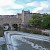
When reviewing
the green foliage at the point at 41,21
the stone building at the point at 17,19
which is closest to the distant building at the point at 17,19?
the stone building at the point at 17,19

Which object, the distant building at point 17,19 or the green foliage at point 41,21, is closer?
the green foliage at point 41,21

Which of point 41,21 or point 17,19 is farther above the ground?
point 17,19

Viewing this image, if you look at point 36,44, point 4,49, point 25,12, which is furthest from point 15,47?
point 25,12

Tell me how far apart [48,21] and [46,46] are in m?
17.2

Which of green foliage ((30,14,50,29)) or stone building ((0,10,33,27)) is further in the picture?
stone building ((0,10,33,27))

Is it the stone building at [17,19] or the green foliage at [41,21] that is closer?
the green foliage at [41,21]

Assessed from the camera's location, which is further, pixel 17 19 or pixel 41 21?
pixel 17 19

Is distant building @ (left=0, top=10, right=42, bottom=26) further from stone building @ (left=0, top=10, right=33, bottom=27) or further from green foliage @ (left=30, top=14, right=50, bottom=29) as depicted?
green foliage @ (left=30, top=14, right=50, bottom=29)

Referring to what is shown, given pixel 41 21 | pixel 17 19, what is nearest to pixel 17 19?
pixel 17 19

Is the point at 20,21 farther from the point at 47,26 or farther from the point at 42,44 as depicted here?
the point at 42,44

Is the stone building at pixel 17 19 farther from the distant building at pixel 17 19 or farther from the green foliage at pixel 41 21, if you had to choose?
the green foliage at pixel 41 21

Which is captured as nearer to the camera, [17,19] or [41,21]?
[41,21]

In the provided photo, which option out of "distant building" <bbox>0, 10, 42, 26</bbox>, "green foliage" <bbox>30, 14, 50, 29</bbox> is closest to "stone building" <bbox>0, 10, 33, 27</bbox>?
"distant building" <bbox>0, 10, 42, 26</bbox>

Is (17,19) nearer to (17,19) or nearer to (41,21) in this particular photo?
(17,19)
